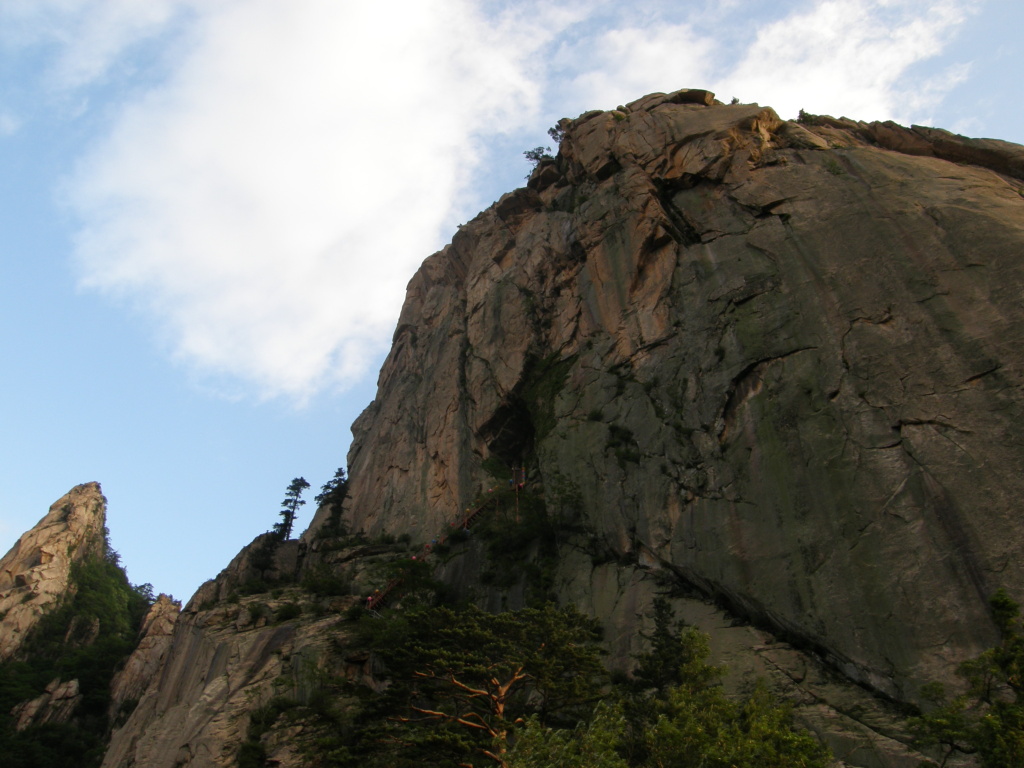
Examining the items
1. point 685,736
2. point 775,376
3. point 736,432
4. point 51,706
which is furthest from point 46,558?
point 685,736

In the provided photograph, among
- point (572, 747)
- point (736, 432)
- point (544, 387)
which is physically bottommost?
point (572, 747)

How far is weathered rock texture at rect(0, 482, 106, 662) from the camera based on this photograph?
67.9 meters

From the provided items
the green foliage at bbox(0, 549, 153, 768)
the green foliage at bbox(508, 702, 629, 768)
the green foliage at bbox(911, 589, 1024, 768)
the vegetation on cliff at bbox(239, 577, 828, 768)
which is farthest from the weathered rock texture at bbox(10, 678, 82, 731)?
the green foliage at bbox(911, 589, 1024, 768)

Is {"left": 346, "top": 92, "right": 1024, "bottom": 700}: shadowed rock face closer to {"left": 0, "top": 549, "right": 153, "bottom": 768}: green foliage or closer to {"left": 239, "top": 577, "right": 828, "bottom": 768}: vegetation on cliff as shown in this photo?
{"left": 239, "top": 577, "right": 828, "bottom": 768}: vegetation on cliff

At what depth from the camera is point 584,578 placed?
30625 mm

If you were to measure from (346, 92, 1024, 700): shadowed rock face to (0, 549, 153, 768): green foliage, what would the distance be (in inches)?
1045

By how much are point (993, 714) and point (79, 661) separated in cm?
6841

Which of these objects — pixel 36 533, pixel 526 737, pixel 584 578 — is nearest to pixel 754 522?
pixel 584 578

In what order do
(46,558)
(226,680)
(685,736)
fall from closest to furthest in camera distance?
(685,736), (226,680), (46,558)

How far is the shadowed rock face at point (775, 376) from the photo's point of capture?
22.2m

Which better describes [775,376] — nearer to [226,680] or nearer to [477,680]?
[477,680]

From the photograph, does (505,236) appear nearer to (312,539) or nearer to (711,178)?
(711,178)

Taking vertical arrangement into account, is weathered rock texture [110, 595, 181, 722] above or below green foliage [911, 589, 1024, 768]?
above

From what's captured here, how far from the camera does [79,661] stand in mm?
62875
